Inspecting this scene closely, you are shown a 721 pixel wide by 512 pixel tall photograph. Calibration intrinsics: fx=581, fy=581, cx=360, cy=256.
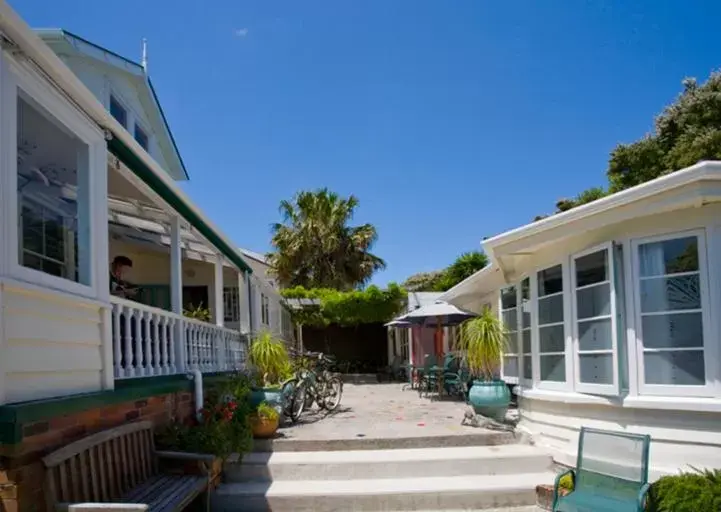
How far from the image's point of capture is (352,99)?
15312 millimetres

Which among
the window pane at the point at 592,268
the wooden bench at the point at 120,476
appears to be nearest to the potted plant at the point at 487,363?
the window pane at the point at 592,268

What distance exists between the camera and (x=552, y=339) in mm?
7449

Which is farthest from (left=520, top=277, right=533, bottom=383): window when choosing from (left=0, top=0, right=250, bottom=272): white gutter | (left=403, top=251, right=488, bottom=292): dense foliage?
(left=403, top=251, right=488, bottom=292): dense foliage

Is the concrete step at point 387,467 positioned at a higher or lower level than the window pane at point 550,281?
lower

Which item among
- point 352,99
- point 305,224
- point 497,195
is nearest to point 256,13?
point 352,99

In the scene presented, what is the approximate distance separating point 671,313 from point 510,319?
3520 millimetres

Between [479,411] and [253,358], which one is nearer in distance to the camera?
[479,411]

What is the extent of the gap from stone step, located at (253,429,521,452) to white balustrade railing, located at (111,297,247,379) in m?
1.48

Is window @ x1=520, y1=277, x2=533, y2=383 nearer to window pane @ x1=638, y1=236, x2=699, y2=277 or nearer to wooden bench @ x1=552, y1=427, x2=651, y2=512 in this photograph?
window pane @ x1=638, y1=236, x2=699, y2=277

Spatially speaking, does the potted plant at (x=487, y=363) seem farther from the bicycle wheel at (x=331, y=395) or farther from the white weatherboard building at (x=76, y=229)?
the white weatherboard building at (x=76, y=229)

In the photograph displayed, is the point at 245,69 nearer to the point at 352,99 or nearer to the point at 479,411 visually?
the point at 352,99

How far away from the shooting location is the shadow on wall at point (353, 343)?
24.9 m

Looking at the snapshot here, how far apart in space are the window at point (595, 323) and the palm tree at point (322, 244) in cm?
2016

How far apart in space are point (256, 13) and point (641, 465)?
9.69 m
